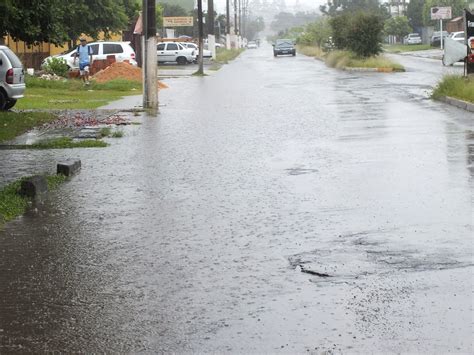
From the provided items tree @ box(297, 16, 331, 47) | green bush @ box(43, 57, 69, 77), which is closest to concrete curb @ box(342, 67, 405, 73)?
green bush @ box(43, 57, 69, 77)

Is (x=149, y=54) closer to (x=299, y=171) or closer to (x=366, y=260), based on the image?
(x=299, y=171)

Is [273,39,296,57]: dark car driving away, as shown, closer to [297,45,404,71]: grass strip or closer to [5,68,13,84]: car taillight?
[297,45,404,71]: grass strip

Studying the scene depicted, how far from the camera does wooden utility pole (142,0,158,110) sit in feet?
81.3

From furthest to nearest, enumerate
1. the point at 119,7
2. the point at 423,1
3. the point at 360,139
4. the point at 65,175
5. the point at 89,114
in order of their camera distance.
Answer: the point at 423,1 < the point at 119,7 < the point at 89,114 < the point at 360,139 < the point at 65,175

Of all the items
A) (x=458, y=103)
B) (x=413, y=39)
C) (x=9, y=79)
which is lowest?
(x=458, y=103)

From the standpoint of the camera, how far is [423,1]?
130375 millimetres

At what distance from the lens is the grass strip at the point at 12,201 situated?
1003 centimetres

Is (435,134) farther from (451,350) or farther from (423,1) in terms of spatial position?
(423,1)

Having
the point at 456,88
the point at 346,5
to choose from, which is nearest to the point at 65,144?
the point at 456,88

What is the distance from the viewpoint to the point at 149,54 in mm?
24938

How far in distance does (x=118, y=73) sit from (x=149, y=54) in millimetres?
13973

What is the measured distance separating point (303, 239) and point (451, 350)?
3.25 meters

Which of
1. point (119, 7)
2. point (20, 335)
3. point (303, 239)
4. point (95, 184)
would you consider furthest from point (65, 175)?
point (119, 7)

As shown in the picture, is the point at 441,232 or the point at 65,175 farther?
the point at 65,175
